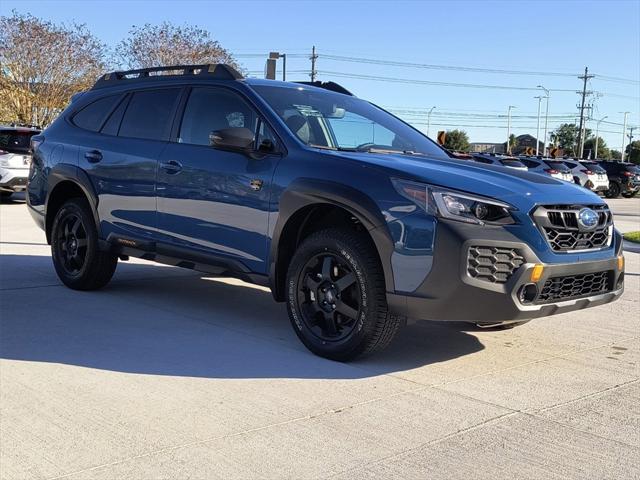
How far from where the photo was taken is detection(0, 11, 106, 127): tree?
3503 centimetres

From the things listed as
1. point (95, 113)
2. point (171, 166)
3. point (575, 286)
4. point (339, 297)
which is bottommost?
point (339, 297)

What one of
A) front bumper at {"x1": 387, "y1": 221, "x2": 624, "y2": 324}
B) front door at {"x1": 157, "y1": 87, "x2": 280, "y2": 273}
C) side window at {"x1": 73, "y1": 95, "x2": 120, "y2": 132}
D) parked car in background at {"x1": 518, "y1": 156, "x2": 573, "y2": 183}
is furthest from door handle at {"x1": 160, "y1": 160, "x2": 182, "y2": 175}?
parked car in background at {"x1": 518, "y1": 156, "x2": 573, "y2": 183}

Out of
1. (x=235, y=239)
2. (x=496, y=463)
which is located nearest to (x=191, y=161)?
(x=235, y=239)

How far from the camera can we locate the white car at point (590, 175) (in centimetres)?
3195

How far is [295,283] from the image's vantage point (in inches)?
196

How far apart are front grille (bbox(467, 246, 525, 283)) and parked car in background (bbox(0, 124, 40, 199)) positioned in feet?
45.6

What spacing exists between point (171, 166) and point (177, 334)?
1.33 metres

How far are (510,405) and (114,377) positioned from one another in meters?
2.33

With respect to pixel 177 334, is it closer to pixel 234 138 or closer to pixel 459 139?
pixel 234 138

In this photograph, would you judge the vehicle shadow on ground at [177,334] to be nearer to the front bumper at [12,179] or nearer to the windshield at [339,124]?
the windshield at [339,124]

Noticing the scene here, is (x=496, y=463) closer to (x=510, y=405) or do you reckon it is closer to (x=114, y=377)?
(x=510, y=405)

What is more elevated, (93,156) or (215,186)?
(93,156)

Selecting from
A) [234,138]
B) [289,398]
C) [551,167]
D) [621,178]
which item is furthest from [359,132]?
[621,178]

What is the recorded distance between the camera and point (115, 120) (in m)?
6.77
